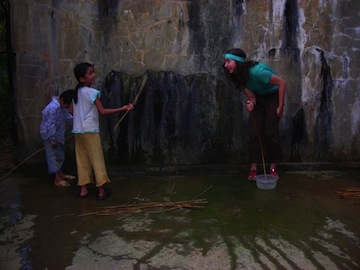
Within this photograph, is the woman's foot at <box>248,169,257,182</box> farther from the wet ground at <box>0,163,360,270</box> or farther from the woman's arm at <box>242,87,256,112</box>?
the woman's arm at <box>242,87,256,112</box>

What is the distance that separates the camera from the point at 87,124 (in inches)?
166

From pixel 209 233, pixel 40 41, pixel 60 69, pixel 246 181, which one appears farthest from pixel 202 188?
pixel 40 41

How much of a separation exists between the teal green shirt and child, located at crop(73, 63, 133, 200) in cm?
137

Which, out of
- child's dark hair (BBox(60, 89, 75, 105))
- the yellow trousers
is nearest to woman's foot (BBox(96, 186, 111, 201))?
the yellow trousers

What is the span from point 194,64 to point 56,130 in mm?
1812

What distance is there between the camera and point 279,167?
5.15 metres

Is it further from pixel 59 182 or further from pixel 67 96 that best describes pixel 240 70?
pixel 59 182

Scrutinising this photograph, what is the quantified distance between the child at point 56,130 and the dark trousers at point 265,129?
7.02ft

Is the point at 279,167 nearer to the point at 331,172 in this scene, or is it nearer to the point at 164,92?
the point at 331,172

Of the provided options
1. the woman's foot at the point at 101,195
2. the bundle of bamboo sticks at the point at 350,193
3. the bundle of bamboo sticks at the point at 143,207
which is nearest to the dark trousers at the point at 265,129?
the bundle of bamboo sticks at the point at 350,193

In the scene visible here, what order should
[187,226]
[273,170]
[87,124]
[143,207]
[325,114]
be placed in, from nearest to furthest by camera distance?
1. [187,226]
2. [143,207]
3. [87,124]
4. [273,170]
5. [325,114]

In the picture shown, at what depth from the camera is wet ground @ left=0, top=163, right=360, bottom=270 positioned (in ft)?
10.2

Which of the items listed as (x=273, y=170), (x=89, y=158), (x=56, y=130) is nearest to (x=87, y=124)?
(x=89, y=158)

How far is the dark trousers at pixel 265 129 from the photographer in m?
4.70
